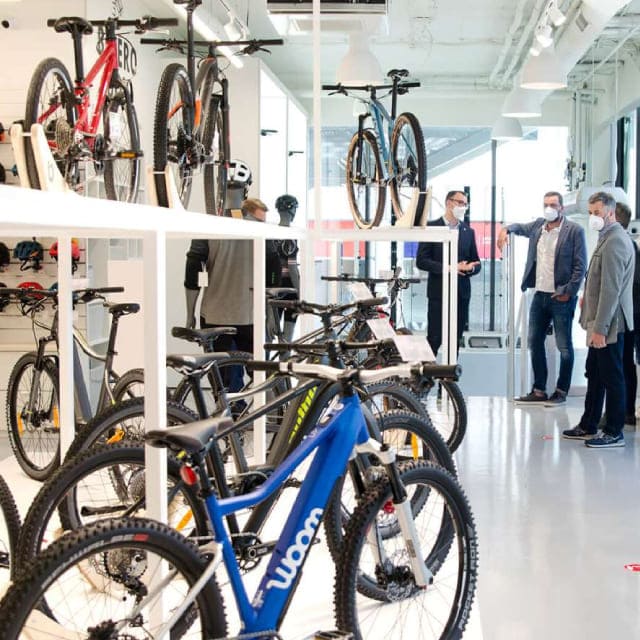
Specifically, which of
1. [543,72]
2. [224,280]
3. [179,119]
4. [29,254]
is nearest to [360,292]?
[179,119]

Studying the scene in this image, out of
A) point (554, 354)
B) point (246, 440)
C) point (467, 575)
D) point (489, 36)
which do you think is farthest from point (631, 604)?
point (489, 36)

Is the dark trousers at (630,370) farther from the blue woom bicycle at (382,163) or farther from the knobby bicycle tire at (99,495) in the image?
the knobby bicycle tire at (99,495)

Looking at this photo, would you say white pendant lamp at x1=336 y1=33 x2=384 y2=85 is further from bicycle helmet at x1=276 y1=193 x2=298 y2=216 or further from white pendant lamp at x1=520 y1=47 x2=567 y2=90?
white pendant lamp at x1=520 y1=47 x2=567 y2=90

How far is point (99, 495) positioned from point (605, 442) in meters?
4.70

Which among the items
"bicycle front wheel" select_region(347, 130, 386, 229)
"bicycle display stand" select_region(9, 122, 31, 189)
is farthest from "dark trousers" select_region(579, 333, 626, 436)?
"bicycle display stand" select_region(9, 122, 31, 189)

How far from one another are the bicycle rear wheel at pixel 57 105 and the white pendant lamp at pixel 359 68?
3920 mm

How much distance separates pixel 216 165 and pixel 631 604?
2.48 metres

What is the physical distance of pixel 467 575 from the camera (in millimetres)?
2590

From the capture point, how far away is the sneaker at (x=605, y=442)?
21.6 ft

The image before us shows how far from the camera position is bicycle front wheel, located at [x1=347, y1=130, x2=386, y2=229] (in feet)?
19.3

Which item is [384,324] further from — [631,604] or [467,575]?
[631,604]

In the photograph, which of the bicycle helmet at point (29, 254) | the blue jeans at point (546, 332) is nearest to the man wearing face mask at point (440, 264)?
the blue jeans at point (546, 332)

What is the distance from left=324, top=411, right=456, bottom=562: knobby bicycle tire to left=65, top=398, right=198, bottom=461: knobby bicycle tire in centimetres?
49

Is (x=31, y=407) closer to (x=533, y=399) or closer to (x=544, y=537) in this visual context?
(x=544, y=537)
